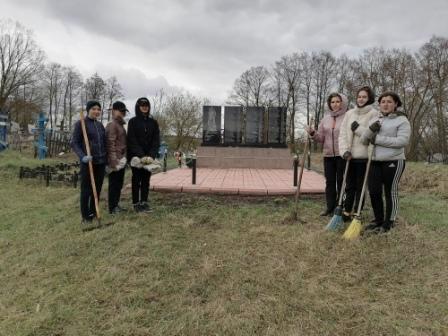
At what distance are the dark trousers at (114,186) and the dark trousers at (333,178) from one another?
281 centimetres

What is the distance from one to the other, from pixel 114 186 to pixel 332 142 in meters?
3.04

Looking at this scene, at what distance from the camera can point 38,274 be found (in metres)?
3.31

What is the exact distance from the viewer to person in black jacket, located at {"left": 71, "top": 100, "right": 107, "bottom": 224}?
4.42 m

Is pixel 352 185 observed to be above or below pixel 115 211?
above

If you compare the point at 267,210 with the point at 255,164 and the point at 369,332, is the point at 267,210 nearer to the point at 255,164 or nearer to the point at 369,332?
the point at 369,332

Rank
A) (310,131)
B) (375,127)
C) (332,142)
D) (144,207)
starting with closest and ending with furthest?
(375,127) → (332,142) → (310,131) → (144,207)

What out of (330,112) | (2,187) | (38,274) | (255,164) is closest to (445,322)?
(330,112)

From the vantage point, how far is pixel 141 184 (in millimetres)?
4965

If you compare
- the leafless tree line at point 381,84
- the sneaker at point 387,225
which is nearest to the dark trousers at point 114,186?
the sneaker at point 387,225

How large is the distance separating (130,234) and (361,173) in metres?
2.86

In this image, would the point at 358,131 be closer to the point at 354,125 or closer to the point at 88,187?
the point at 354,125

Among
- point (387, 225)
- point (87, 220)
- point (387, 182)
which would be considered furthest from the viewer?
point (87, 220)

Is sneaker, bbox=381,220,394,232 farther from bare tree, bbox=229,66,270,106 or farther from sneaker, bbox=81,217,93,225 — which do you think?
bare tree, bbox=229,66,270,106

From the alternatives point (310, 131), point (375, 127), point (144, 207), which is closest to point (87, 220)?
point (144, 207)
